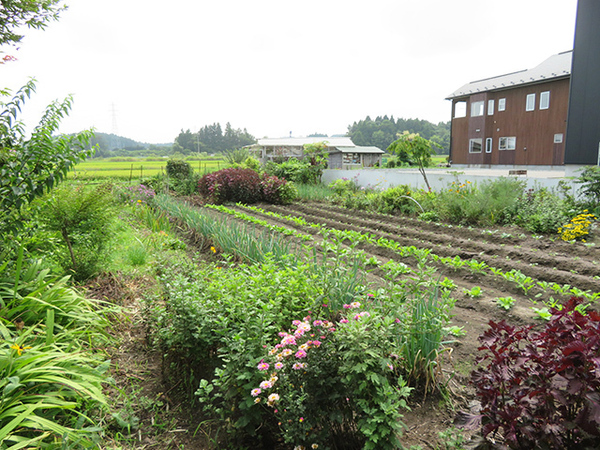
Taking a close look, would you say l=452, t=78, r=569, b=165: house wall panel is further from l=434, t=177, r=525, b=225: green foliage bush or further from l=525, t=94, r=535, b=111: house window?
l=434, t=177, r=525, b=225: green foliage bush

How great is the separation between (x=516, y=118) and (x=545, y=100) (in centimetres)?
180

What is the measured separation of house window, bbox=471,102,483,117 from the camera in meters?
23.6

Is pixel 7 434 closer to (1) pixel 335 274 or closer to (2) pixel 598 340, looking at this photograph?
(1) pixel 335 274

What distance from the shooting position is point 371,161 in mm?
44594

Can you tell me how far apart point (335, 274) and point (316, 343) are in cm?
98

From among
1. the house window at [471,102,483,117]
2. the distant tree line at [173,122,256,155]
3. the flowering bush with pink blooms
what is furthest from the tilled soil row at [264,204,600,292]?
the distant tree line at [173,122,256,155]

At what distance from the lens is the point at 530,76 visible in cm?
2062

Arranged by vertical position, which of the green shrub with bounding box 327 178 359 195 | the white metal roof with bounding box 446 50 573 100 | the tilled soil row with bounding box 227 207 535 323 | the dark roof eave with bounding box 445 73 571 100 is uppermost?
the white metal roof with bounding box 446 50 573 100

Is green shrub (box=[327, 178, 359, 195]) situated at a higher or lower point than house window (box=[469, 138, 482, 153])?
lower

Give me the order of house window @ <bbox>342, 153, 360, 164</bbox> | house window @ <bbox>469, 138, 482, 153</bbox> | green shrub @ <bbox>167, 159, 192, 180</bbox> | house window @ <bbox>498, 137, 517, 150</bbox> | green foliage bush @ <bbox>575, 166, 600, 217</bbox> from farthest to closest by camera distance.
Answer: house window @ <bbox>342, 153, 360, 164</bbox> < house window @ <bbox>469, 138, 482, 153</bbox> < house window @ <bbox>498, 137, 517, 150</bbox> < green shrub @ <bbox>167, 159, 192, 180</bbox> < green foliage bush @ <bbox>575, 166, 600, 217</bbox>

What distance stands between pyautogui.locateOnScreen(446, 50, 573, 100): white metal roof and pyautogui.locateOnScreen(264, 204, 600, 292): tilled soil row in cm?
1718

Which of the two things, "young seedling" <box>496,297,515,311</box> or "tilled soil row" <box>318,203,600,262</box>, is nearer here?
"young seedling" <box>496,297,515,311</box>

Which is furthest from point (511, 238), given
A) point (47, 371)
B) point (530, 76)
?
point (530, 76)

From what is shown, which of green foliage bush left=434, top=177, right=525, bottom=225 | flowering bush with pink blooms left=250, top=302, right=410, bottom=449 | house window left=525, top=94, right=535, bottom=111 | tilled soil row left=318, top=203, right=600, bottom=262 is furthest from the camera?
house window left=525, top=94, right=535, bottom=111
